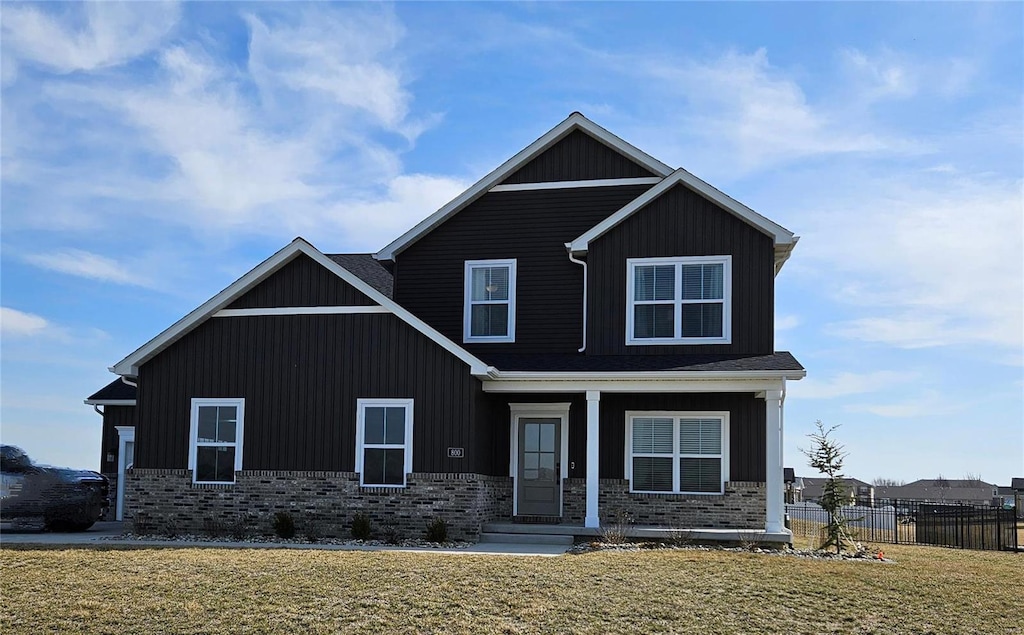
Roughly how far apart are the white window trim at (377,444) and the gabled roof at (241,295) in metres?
1.43

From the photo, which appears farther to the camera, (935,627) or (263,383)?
(263,383)

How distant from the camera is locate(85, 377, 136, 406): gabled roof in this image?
25.0 m

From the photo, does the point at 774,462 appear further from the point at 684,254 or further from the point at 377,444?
the point at 377,444

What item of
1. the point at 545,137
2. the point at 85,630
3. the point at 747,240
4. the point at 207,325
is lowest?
the point at 85,630

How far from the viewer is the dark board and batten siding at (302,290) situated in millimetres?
19672

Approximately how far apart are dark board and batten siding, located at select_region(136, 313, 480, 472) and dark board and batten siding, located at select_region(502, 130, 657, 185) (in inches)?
193

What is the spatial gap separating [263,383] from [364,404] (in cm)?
204

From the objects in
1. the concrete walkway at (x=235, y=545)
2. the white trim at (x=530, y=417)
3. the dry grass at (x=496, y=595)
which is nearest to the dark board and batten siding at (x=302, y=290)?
the white trim at (x=530, y=417)

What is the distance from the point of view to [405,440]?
62.7 ft

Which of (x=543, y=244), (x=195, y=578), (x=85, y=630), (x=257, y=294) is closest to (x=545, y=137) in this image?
(x=543, y=244)

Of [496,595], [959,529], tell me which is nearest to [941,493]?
[959,529]

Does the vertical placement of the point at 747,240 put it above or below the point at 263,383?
above

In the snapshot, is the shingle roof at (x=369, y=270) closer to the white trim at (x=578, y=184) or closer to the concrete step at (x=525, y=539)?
the white trim at (x=578, y=184)

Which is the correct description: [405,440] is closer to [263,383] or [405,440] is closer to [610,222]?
[263,383]
